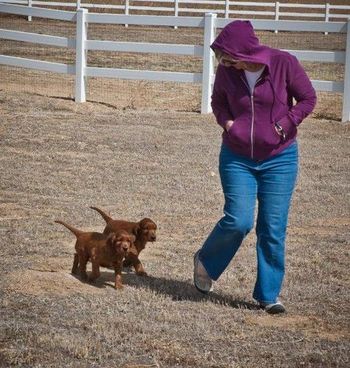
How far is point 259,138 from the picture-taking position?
20.8 feet

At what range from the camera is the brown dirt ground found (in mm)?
5742

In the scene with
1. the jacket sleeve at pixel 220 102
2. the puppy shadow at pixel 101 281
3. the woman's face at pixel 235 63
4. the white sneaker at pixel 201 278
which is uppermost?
the woman's face at pixel 235 63

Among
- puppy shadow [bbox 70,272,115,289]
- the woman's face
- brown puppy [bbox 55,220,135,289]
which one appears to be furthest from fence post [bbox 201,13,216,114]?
the woman's face

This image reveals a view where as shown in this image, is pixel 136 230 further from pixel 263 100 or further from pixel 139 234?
pixel 263 100

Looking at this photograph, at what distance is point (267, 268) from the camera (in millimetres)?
6648

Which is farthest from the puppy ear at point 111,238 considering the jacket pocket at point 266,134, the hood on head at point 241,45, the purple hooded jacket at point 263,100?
the hood on head at point 241,45

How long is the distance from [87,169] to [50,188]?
128 cm

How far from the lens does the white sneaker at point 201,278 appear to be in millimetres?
6863

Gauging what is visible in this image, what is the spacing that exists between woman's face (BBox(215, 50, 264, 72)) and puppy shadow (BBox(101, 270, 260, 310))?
59.9 inches

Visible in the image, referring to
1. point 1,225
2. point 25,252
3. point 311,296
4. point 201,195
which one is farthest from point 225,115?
point 201,195

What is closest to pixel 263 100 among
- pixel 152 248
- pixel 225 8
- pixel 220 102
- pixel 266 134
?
pixel 266 134

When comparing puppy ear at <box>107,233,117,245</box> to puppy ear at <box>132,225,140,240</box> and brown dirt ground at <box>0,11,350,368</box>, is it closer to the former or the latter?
brown dirt ground at <box>0,11,350,368</box>

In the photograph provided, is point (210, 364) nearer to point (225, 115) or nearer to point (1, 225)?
point (225, 115)

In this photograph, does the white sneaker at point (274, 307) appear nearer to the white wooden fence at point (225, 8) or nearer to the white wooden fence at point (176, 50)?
the white wooden fence at point (176, 50)
